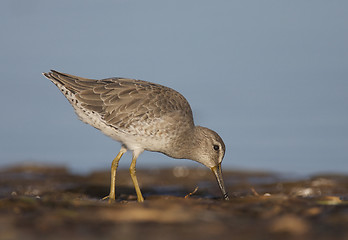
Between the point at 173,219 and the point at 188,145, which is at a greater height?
the point at 188,145

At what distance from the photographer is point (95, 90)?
10.7 m

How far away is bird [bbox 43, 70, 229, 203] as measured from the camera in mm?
10195

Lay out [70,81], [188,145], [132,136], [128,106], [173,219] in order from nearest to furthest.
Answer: [173,219]
[132,136]
[128,106]
[188,145]
[70,81]

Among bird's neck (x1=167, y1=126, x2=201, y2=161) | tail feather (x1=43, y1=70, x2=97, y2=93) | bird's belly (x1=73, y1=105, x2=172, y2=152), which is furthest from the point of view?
tail feather (x1=43, y1=70, x2=97, y2=93)

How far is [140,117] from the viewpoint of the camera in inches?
401

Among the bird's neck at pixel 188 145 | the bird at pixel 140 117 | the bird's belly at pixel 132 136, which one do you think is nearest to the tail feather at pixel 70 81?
the bird at pixel 140 117

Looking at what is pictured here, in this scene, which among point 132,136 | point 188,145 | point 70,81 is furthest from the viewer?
point 70,81

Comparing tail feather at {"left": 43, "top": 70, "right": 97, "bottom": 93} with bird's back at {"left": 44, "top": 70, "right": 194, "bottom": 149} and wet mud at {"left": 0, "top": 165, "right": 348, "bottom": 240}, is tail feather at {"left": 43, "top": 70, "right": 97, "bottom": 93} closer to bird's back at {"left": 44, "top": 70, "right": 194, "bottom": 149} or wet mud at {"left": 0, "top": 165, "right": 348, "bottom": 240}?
bird's back at {"left": 44, "top": 70, "right": 194, "bottom": 149}

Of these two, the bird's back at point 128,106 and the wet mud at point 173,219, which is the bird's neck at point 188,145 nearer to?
the bird's back at point 128,106

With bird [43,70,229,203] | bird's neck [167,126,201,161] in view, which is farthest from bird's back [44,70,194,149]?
bird's neck [167,126,201,161]

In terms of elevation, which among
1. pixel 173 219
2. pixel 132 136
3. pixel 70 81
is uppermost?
pixel 70 81

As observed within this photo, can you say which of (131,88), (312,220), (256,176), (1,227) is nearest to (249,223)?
(312,220)

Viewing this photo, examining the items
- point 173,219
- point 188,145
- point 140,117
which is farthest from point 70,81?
point 173,219

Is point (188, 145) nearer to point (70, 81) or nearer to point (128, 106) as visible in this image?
point (128, 106)
